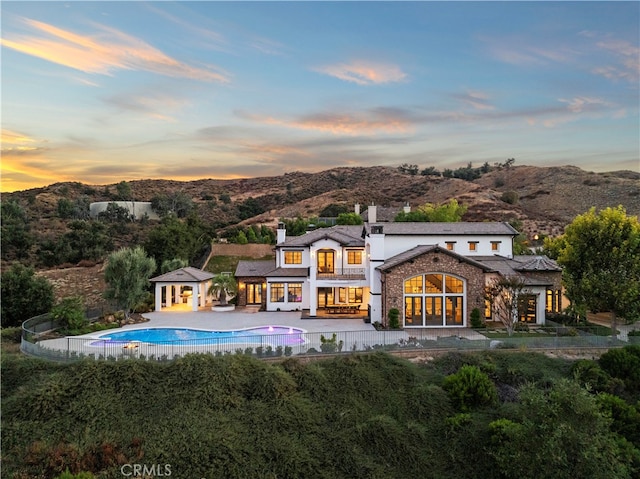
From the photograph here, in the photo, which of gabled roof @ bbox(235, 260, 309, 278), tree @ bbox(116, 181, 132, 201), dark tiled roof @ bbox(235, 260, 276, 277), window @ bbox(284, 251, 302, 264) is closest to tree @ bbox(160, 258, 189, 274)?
dark tiled roof @ bbox(235, 260, 276, 277)

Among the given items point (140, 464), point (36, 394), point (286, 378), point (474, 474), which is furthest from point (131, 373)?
point (474, 474)

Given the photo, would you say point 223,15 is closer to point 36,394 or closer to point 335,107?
point 335,107

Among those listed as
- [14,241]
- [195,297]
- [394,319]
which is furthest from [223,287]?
[14,241]

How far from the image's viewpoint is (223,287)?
28.7 meters

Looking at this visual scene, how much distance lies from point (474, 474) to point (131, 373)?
40.8ft

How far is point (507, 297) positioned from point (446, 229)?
7099 millimetres

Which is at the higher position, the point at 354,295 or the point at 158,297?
the point at 354,295

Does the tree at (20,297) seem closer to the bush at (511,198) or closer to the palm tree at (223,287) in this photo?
the palm tree at (223,287)

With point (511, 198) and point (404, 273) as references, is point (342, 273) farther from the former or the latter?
point (511, 198)

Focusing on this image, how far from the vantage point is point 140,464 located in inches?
449

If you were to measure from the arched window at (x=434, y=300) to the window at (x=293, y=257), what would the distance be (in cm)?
1003

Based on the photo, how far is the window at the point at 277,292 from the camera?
29.4 metres

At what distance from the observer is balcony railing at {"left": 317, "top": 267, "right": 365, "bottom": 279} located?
1067 inches

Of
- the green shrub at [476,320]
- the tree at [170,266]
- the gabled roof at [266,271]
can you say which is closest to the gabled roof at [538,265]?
the green shrub at [476,320]
